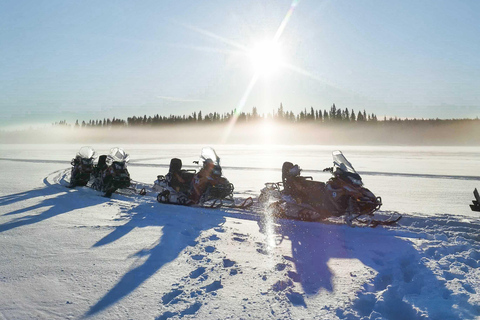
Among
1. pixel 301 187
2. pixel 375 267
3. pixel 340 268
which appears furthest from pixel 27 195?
pixel 375 267

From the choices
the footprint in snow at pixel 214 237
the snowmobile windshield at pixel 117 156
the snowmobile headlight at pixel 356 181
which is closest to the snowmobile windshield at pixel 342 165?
the snowmobile headlight at pixel 356 181

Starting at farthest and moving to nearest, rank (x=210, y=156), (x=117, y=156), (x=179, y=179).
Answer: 1. (x=117, y=156)
2. (x=179, y=179)
3. (x=210, y=156)

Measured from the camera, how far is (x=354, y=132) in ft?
415

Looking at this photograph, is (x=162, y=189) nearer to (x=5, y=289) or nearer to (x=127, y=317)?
(x=5, y=289)

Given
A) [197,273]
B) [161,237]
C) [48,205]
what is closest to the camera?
[197,273]

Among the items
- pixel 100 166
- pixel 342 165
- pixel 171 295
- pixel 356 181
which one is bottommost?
pixel 171 295

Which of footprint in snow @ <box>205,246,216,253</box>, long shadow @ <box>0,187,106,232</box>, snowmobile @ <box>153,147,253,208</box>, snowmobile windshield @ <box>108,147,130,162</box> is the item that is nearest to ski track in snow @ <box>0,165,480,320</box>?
footprint in snow @ <box>205,246,216,253</box>

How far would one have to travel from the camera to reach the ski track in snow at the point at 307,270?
3.40 m

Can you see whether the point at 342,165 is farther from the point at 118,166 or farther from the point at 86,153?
the point at 86,153

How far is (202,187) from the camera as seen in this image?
9.00 meters

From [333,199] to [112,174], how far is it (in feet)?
24.5

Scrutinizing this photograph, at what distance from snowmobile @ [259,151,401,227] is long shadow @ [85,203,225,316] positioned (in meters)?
1.75

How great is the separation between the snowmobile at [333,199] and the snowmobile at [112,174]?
5.46 meters

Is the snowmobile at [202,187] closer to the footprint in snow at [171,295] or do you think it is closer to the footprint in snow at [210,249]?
the footprint in snow at [210,249]
